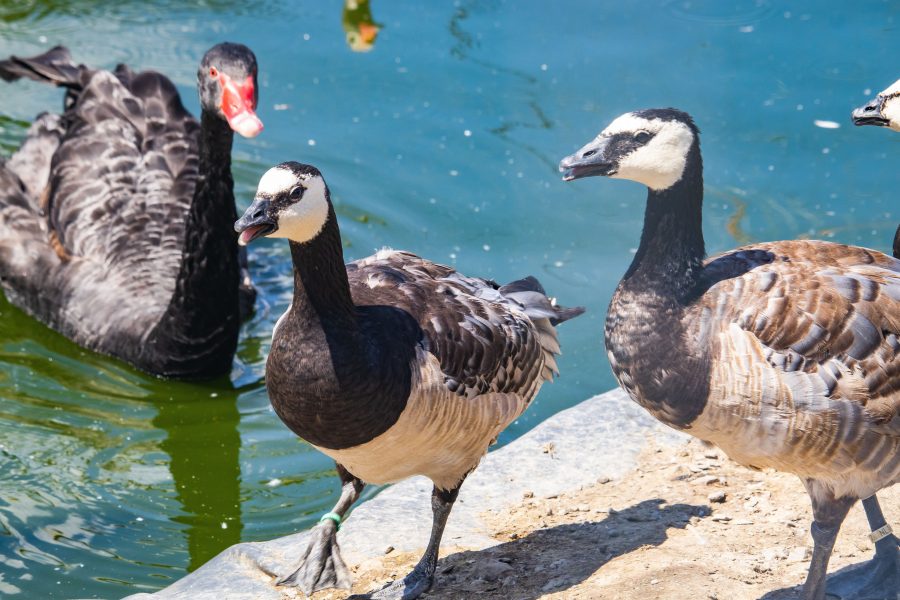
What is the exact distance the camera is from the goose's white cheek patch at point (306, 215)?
512 cm

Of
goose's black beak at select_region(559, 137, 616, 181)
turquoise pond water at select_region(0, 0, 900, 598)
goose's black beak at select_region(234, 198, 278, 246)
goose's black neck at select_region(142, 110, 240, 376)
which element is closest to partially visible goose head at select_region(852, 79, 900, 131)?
goose's black beak at select_region(559, 137, 616, 181)

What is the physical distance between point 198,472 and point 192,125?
3326mm

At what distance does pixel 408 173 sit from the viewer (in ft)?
36.1

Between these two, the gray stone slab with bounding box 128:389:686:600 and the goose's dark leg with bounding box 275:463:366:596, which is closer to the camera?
the goose's dark leg with bounding box 275:463:366:596

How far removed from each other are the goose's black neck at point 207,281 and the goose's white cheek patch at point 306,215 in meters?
2.99

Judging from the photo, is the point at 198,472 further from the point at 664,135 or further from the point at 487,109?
the point at 487,109

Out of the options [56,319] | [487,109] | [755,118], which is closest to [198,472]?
[56,319]

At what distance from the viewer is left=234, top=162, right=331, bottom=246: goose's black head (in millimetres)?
5023

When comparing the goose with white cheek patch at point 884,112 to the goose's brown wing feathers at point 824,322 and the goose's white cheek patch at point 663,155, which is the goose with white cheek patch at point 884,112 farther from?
the goose's white cheek patch at point 663,155

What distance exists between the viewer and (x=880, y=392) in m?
5.05

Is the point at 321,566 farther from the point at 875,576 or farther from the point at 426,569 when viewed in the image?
the point at 875,576

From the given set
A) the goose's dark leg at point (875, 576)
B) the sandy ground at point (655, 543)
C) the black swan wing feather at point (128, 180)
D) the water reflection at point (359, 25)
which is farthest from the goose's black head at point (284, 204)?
the water reflection at point (359, 25)

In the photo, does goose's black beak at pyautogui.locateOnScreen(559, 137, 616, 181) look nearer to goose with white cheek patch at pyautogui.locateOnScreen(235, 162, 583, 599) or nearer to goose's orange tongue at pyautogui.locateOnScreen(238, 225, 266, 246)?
goose with white cheek patch at pyautogui.locateOnScreen(235, 162, 583, 599)

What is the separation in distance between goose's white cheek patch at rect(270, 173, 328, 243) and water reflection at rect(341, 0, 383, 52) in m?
7.79
